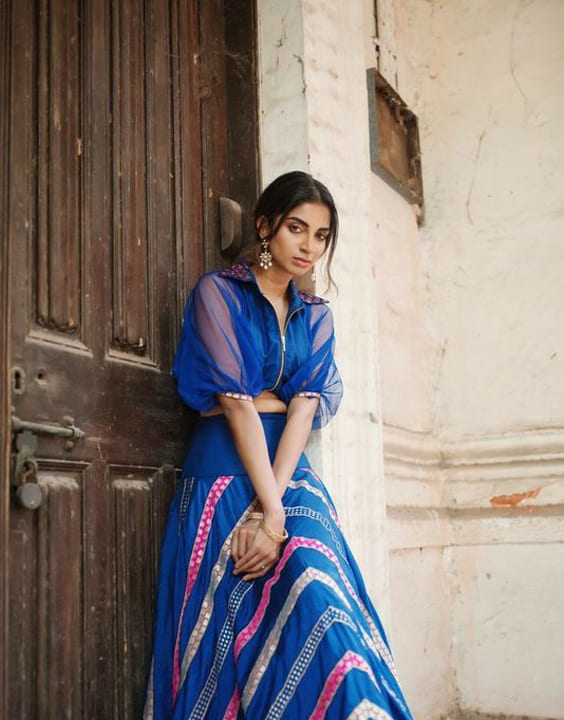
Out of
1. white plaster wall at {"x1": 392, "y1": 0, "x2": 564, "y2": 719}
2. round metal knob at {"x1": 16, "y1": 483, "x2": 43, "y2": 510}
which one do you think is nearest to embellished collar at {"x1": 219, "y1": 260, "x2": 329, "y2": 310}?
round metal knob at {"x1": 16, "y1": 483, "x2": 43, "y2": 510}

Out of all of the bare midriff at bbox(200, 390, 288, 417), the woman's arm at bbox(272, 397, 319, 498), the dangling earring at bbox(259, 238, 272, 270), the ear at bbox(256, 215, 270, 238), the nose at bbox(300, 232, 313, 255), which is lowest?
the woman's arm at bbox(272, 397, 319, 498)

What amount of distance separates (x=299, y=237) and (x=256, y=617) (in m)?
0.98

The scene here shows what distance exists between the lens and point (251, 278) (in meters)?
2.43

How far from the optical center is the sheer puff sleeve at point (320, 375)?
2455mm

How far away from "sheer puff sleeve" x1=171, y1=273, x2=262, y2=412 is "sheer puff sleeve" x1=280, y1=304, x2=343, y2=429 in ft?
0.43

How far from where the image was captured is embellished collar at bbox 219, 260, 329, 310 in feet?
7.95

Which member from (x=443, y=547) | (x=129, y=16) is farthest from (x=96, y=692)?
(x=443, y=547)

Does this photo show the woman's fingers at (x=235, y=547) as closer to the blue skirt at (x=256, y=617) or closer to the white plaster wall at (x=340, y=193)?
the blue skirt at (x=256, y=617)

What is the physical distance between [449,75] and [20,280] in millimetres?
2671

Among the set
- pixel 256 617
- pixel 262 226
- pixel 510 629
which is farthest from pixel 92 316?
pixel 510 629

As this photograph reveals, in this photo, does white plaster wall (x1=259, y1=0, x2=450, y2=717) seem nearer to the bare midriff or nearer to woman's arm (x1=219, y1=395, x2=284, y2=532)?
the bare midriff

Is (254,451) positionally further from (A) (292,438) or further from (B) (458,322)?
(B) (458,322)

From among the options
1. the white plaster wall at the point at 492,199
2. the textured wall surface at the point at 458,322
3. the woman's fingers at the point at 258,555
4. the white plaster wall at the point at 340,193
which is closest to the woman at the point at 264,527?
the woman's fingers at the point at 258,555

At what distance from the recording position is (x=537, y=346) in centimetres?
369
